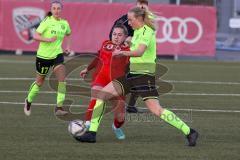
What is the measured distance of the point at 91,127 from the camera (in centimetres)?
1098

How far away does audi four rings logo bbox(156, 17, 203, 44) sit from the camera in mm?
29781

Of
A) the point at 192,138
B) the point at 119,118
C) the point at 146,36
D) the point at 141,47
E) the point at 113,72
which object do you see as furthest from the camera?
the point at 113,72

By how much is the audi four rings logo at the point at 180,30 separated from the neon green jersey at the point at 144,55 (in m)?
19.0

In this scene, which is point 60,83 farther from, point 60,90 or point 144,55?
point 144,55

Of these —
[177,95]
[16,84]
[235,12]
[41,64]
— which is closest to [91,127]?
[41,64]

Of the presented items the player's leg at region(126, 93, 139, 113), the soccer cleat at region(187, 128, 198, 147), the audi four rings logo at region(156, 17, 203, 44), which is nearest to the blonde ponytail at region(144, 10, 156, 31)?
the soccer cleat at region(187, 128, 198, 147)

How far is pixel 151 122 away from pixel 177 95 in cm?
458

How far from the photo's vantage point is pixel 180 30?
97.7 ft

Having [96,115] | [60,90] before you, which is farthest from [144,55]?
[60,90]

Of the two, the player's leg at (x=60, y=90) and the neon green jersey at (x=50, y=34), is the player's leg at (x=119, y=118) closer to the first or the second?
the player's leg at (x=60, y=90)

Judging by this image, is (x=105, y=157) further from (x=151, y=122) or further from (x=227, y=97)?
(x=227, y=97)

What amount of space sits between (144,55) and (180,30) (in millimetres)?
19181

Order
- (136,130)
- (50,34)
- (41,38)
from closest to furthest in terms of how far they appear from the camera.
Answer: (136,130)
(41,38)
(50,34)

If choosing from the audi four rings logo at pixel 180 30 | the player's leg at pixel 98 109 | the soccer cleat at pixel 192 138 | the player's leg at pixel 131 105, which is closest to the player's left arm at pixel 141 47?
the player's leg at pixel 98 109
